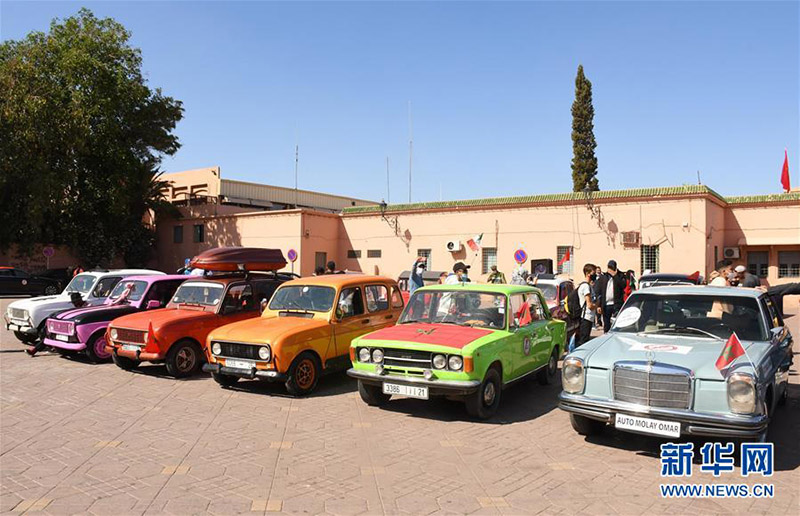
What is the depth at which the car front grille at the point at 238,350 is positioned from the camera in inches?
323

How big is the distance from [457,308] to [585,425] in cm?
242

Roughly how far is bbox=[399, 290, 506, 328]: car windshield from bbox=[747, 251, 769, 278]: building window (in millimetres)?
22818

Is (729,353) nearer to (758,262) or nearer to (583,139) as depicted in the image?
(758,262)

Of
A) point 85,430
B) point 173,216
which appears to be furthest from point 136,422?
point 173,216

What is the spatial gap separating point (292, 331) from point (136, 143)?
104ft

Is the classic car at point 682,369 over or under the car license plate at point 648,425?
over

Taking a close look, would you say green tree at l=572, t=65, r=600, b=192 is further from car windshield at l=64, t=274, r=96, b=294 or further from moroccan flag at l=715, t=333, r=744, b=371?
moroccan flag at l=715, t=333, r=744, b=371

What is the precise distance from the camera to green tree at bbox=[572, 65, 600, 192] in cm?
3875

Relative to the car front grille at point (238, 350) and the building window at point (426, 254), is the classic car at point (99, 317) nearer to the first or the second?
the car front grille at point (238, 350)


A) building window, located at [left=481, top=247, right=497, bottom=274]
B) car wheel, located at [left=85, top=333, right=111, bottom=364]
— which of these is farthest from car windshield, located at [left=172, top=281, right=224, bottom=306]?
building window, located at [left=481, top=247, right=497, bottom=274]

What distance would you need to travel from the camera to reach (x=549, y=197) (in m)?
25.5

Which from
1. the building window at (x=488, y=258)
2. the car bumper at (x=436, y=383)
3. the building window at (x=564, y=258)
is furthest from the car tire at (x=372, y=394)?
the building window at (x=488, y=258)

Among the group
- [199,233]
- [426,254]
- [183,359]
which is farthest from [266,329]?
Answer: [199,233]

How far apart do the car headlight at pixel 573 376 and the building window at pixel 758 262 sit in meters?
24.0
